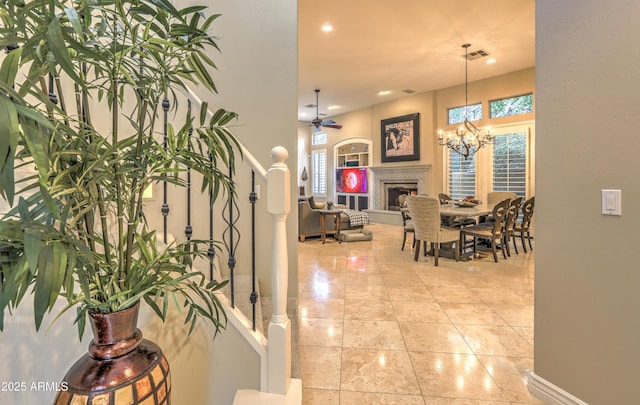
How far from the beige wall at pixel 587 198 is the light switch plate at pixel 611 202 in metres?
0.02

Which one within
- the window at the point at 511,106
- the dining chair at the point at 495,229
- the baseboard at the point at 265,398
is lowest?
the baseboard at the point at 265,398

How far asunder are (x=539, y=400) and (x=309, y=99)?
25.7 feet

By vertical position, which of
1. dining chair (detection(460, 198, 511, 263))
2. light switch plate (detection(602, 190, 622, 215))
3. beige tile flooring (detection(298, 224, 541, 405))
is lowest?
beige tile flooring (detection(298, 224, 541, 405))

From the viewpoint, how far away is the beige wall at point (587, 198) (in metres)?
1.36

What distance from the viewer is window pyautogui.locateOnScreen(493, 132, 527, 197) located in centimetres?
596

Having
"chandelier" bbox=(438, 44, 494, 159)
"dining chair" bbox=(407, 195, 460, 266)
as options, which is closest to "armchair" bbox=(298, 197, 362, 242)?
"dining chair" bbox=(407, 195, 460, 266)

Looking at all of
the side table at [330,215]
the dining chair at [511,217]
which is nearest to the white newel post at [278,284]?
the dining chair at [511,217]

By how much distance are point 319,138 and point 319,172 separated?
4.05 ft

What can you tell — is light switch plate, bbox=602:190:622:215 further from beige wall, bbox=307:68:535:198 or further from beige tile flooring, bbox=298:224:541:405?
beige wall, bbox=307:68:535:198

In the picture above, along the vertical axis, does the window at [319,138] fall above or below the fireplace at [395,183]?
above

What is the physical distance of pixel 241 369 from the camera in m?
1.49

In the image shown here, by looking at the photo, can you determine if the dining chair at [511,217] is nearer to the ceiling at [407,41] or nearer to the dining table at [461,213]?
the dining table at [461,213]

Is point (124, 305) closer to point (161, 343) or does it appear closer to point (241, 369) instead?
point (161, 343)

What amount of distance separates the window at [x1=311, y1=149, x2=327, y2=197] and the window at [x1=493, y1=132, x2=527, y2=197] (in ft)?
18.0
